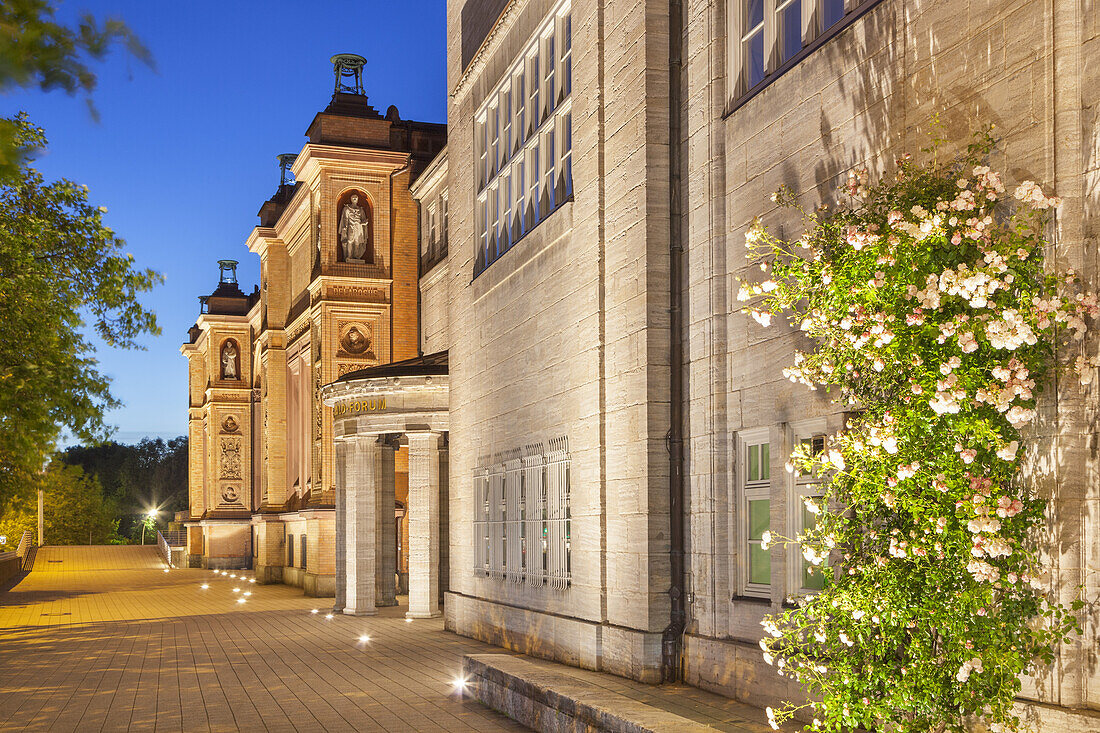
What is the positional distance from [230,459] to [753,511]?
5105 cm

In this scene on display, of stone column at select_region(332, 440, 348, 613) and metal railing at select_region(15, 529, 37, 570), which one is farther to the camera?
metal railing at select_region(15, 529, 37, 570)

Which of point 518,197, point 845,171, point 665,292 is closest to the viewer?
point 845,171

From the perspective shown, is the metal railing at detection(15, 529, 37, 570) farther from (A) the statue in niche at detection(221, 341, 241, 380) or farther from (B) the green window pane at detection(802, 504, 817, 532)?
(B) the green window pane at detection(802, 504, 817, 532)

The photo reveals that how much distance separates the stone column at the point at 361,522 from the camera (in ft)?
84.3

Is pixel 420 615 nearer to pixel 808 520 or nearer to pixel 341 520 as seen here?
pixel 341 520

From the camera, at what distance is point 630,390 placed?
536 inches

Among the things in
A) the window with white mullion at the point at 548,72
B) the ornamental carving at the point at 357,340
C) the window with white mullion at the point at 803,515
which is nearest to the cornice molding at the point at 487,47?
the window with white mullion at the point at 548,72

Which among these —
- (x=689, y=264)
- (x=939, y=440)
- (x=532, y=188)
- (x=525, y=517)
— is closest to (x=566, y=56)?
(x=532, y=188)

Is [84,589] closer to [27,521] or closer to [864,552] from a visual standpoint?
[864,552]

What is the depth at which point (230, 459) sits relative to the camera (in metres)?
59.6

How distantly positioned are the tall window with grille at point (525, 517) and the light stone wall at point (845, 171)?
3.61m

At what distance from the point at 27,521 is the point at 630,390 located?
272 feet

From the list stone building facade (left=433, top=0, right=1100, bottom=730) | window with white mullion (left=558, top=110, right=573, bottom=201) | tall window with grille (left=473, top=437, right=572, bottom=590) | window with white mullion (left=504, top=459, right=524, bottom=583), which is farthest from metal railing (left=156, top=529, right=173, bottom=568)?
window with white mullion (left=558, top=110, right=573, bottom=201)

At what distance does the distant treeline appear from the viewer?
328ft
